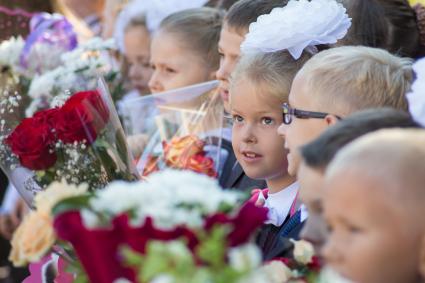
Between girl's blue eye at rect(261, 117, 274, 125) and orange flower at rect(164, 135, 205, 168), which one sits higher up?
girl's blue eye at rect(261, 117, 274, 125)

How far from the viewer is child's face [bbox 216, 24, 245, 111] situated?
459 centimetres

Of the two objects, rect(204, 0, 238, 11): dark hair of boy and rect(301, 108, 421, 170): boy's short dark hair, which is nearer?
rect(301, 108, 421, 170): boy's short dark hair

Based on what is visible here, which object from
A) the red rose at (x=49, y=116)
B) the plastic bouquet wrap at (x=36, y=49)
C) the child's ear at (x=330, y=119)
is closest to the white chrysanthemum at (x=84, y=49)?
the plastic bouquet wrap at (x=36, y=49)

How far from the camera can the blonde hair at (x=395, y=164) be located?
2113 mm

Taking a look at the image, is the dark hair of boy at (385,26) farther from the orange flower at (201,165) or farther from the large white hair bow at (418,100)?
the large white hair bow at (418,100)

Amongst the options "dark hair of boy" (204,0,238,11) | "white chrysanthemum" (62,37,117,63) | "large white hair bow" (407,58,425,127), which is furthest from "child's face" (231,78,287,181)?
"white chrysanthemum" (62,37,117,63)

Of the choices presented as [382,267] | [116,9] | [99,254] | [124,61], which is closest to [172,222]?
[99,254]

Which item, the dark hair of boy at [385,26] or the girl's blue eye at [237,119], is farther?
the dark hair of boy at [385,26]

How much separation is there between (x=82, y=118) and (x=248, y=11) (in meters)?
1.30

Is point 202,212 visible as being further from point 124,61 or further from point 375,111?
point 124,61

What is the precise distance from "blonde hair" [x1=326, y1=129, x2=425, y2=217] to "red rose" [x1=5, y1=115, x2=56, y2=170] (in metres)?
1.62

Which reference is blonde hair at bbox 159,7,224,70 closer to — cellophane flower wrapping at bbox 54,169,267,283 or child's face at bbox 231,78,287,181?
child's face at bbox 231,78,287,181

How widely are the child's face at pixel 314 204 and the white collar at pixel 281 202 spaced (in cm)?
117

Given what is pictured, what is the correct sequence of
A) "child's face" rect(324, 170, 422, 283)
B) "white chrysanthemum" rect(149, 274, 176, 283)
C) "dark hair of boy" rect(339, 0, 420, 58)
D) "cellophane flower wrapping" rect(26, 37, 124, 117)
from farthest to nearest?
1. "cellophane flower wrapping" rect(26, 37, 124, 117)
2. "dark hair of boy" rect(339, 0, 420, 58)
3. "child's face" rect(324, 170, 422, 283)
4. "white chrysanthemum" rect(149, 274, 176, 283)
